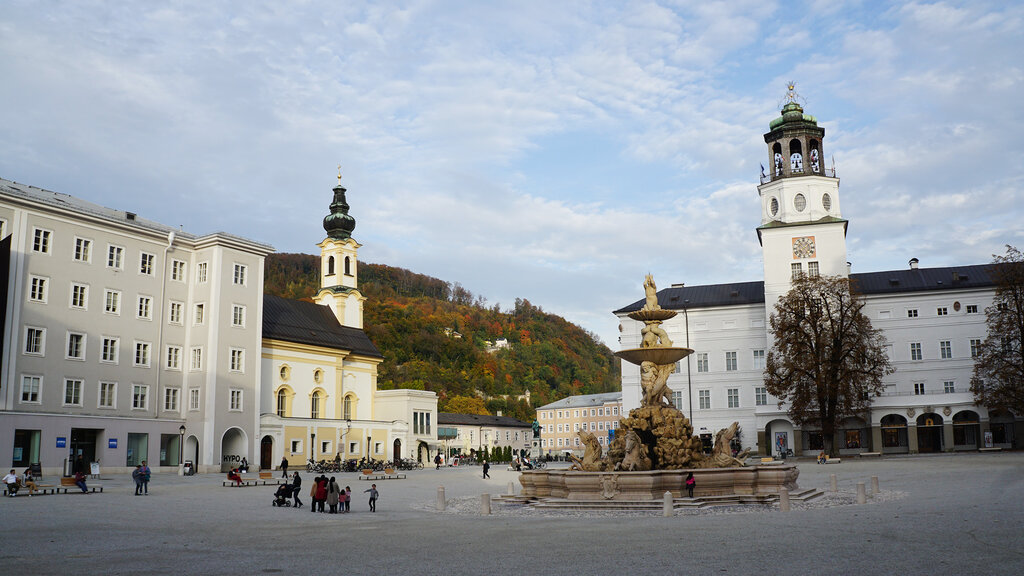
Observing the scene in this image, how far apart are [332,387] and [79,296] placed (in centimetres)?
2119

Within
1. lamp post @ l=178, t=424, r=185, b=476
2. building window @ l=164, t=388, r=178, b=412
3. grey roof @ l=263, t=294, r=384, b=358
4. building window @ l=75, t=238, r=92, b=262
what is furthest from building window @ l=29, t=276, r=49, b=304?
grey roof @ l=263, t=294, r=384, b=358

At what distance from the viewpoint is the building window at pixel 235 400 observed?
163ft

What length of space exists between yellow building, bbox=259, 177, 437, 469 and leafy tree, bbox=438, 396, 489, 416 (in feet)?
149

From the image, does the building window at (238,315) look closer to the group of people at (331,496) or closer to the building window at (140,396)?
the building window at (140,396)

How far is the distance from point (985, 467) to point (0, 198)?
45182 millimetres

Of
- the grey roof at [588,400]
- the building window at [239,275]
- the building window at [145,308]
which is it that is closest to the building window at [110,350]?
the building window at [145,308]

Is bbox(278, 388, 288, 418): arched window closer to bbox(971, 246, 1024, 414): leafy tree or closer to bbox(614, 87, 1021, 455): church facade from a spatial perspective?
bbox(614, 87, 1021, 455): church facade

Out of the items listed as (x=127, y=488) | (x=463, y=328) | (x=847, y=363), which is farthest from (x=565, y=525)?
(x=463, y=328)

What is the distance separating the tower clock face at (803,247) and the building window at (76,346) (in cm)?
4700

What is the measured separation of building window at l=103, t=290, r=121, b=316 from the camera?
45.2 meters

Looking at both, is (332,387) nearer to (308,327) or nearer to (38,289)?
(308,327)

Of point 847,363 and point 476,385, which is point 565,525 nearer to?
point 847,363

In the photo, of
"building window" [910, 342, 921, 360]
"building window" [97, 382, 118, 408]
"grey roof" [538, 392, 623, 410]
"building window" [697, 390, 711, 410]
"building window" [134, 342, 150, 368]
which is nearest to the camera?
"building window" [97, 382, 118, 408]

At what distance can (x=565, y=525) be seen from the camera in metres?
16.8
